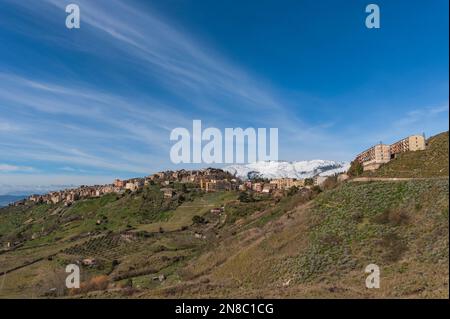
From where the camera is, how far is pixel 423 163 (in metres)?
46.7

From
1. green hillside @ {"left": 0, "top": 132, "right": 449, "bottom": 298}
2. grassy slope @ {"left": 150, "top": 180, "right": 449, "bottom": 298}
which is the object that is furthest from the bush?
grassy slope @ {"left": 150, "top": 180, "right": 449, "bottom": 298}

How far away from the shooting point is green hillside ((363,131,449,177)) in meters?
42.7

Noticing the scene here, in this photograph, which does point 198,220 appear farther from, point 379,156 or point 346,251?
point 346,251

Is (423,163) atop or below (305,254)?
atop

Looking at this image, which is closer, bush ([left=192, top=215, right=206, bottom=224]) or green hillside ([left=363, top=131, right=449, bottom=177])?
green hillside ([left=363, top=131, right=449, bottom=177])

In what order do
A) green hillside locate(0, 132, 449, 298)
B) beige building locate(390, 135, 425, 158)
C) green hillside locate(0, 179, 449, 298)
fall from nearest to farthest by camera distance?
green hillside locate(0, 179, 449, 298) < green hillside locate(0, 132, 449, 298) < beige building locate(390, 135, 425, 158)

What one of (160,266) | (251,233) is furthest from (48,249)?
(251,233)

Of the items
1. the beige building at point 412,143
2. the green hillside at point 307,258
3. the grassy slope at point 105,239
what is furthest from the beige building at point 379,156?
the grassy slope at point 105,239

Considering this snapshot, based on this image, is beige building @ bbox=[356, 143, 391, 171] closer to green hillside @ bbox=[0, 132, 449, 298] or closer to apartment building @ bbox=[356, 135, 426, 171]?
apartment building @ bbox=[356, 135, 426, 171]

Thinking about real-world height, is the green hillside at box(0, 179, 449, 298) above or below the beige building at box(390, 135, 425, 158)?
below

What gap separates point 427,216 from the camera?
2881cm

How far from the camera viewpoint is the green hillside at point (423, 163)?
42.7 meters

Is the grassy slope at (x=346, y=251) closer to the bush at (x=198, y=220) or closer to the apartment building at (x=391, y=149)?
the apartment building at (x=391, y=149)

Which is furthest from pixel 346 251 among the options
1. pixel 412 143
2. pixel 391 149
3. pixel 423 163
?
pixel 391 149
